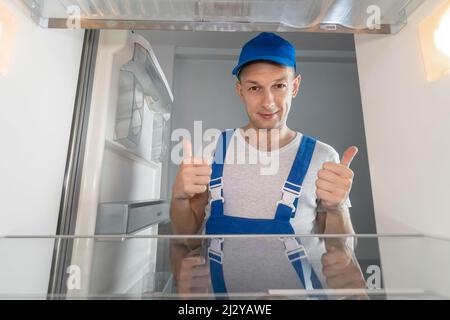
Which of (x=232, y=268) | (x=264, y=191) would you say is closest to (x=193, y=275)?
(x=232, y=268)

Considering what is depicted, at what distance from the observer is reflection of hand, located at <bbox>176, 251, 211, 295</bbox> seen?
42cm

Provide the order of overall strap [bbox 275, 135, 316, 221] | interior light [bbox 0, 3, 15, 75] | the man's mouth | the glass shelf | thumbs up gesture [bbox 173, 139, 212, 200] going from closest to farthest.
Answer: the glass shelf, interior light [bbox 0, 3, 15, 75], thumbs up gesture [bbox 173, 139, 212, 200], overall strap [bbox 275, 135, 316, 221], the man's mouth

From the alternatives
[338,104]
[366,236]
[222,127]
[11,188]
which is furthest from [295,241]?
[338,104]

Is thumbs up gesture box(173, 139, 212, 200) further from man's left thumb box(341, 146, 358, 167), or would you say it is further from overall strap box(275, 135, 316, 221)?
man's left thumb box(341, 146, 358, 167)

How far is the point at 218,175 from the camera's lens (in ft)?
3.21

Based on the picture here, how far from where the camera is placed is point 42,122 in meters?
0.63

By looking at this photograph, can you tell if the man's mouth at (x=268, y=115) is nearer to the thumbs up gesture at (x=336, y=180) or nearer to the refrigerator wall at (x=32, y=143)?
the thumbs up gesture at (x=336, y=180)

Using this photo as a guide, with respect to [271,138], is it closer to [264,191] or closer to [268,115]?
[268,115]

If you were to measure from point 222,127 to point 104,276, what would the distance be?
51.0 inches

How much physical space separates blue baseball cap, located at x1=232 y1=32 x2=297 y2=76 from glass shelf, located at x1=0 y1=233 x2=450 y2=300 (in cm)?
62

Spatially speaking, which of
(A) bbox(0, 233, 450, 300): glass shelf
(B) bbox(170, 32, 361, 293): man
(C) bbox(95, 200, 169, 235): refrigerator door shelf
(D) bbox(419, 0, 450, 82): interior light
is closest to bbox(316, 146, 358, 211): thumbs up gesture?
(B) bbox(170, 32, 361, 293): man

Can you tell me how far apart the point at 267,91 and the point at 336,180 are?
1.36 feet

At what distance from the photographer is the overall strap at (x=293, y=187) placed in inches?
34.0
